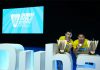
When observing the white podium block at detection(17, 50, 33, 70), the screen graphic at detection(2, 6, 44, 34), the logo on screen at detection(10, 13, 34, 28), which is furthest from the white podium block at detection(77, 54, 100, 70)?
the logo on screen at detection(10, 13, 34, 28)

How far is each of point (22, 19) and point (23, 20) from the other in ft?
0.18

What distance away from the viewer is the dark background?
689 cm

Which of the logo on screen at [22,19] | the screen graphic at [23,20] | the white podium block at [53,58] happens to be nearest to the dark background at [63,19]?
the screen graphic at [23,20]

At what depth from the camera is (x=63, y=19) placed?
7426mm

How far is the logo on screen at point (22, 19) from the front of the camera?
26.7ft

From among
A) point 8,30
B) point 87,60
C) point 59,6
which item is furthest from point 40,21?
point 87,60

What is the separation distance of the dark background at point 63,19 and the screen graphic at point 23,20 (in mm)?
168

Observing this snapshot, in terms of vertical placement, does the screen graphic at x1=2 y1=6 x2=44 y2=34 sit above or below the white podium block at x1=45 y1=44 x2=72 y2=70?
above

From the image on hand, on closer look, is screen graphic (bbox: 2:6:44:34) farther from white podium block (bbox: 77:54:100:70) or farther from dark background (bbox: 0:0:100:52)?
white podium block (bbox: 77:54:100:70)

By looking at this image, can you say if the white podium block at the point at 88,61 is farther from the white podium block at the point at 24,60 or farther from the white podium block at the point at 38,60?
the white podium block at the point at 24,60

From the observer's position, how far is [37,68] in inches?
146

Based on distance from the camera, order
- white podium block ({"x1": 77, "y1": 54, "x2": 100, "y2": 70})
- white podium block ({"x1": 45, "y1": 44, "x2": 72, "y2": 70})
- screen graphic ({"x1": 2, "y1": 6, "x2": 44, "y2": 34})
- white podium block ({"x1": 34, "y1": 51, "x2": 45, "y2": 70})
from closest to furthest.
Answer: white podium block ({"x1": 77, "y1": 54, "x2": 100, "y2": 70}), white podium block ({"x1": 45, "y1": 44, "x2": 72, "y2": 70}), white podium block ({"x1": 34, "y1": 51, "x2": 45, "y2": 70}), screen graphic ({"x1": 2, "y1": 6, "x2": 44, "y2": 34})

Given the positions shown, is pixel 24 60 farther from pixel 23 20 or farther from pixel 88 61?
pixel 23 20

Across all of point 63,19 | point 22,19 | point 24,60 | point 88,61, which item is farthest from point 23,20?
point 88,61
